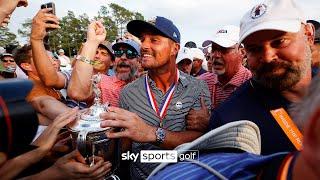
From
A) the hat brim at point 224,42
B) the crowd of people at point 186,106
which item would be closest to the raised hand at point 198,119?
the crowd of people at point 186,106

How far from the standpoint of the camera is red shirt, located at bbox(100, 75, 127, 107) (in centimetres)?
306

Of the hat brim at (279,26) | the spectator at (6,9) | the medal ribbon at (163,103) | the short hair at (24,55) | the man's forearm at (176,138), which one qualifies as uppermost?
the spectator at (6,9)

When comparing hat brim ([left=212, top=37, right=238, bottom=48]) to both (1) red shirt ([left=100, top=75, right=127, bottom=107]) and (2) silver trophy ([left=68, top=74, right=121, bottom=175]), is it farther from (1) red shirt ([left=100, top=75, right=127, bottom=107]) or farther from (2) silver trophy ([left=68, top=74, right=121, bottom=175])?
(2) silver trophy ([left=68, top=74, right=121, bottom=175])

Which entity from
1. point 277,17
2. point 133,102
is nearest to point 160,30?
point 133,102

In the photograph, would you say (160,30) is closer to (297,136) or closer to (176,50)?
(176,50)

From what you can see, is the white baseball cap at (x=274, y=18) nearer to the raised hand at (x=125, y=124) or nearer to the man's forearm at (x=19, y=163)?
the raised hand at (x=125, y=124)

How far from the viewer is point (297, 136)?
1372mm

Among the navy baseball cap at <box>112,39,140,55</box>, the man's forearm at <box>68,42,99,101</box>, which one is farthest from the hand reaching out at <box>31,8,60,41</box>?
the navy baseball cap at <box>112,39,140,55</box>

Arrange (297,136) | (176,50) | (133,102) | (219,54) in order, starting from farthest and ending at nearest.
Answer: (219,54)
(176,50)
(133,102)
(297,136)

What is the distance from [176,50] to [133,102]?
2.15ft

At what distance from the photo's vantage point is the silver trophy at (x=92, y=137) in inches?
67.6

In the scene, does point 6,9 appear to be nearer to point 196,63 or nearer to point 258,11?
point 258,11

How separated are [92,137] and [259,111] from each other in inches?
32.2

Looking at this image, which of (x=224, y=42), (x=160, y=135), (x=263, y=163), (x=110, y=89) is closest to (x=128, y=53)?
(x=110, y=89)
